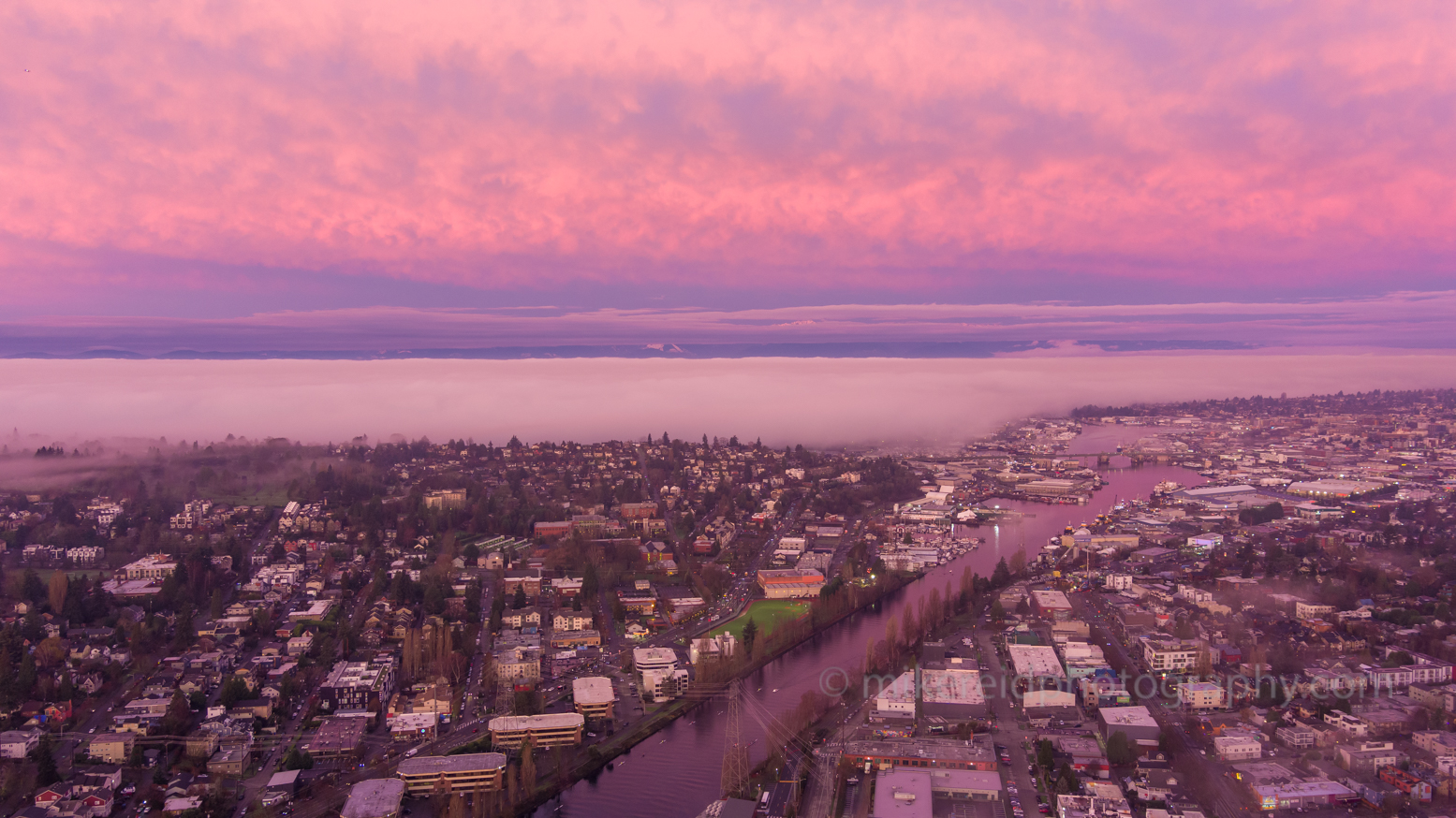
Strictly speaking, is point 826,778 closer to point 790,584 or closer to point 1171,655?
point 1171,655

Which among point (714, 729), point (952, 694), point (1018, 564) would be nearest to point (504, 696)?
point (714, 729)

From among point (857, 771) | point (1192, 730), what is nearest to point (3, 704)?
point (857, 771)

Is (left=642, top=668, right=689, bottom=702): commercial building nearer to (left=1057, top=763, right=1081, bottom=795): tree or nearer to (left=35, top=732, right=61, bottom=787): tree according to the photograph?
(left=1057, top=763, right=1081, bottom=795): tree

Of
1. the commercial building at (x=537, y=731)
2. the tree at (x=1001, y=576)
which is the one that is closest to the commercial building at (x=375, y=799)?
the commercial building at (x=537, y=731)

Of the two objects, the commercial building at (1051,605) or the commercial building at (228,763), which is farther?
the commercial building at (1051,605)

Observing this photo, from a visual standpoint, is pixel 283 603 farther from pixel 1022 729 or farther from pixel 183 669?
pixel 1022 729

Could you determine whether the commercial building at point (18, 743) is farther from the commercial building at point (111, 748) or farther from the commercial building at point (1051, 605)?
the commercial building at point (1051, 605)
